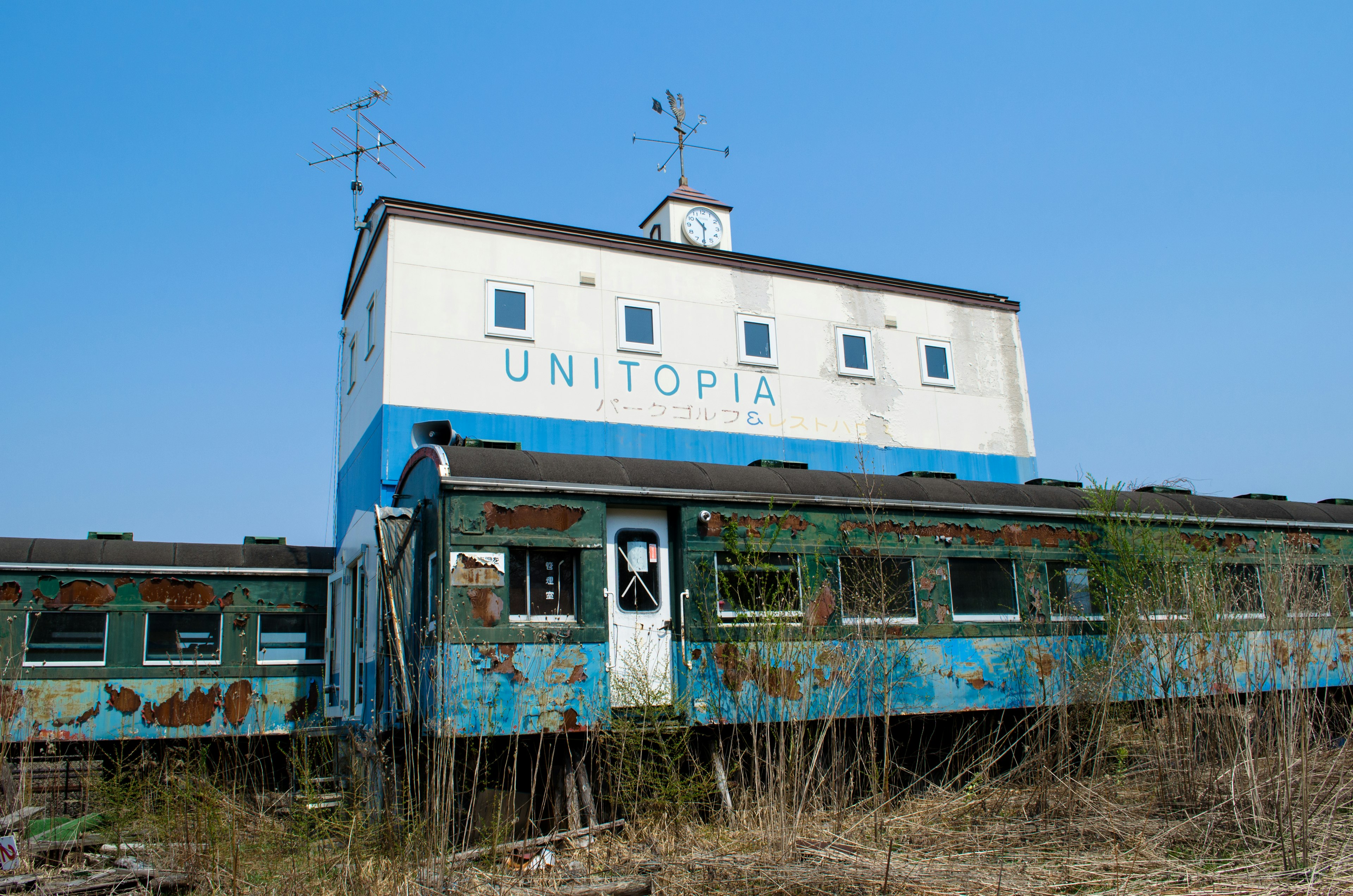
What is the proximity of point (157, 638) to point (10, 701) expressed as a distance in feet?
6.19

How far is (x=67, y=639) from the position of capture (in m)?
11.7

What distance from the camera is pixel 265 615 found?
41.9ft

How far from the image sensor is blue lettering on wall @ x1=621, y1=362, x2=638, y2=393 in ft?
52.2

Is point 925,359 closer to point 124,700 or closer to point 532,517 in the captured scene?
point 532,517

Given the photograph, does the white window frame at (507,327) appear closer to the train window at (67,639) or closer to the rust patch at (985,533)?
the train window at (67,639)

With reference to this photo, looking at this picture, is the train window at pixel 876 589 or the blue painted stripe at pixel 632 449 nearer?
the train window at pixel 876 589

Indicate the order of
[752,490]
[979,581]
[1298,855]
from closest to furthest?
[1298,855]
[752,490]
[979,581]

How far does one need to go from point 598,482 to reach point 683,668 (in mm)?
1763

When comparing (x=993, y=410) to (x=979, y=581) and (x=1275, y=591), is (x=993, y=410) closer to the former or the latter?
(x=979, y=581)

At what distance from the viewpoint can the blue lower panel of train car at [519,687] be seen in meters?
7.98

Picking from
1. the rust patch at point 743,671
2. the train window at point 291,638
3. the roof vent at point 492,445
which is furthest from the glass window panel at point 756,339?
the rust patch at point 743,671

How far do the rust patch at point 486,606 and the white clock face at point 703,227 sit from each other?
11.0 metres

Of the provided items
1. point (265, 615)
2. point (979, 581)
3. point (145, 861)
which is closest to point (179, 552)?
point (265, 615)

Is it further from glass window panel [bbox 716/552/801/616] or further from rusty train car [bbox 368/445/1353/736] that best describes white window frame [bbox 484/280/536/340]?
glass window panel [bbox 716/552/801/616]
